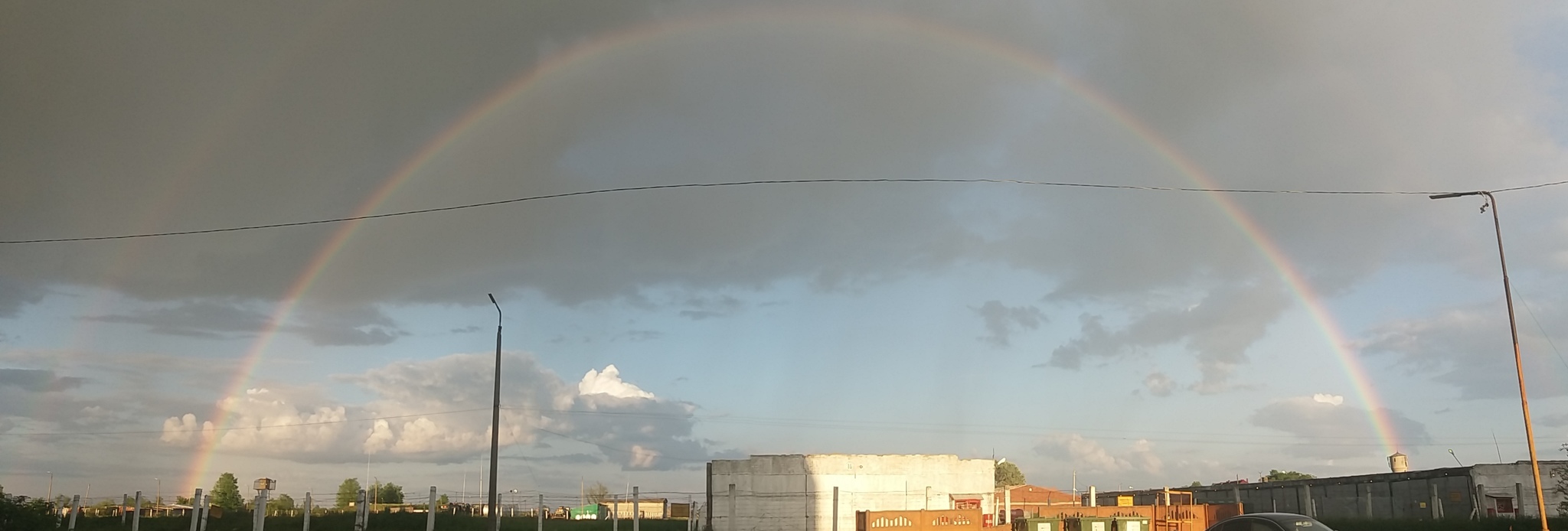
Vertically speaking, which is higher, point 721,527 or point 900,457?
point 900,457

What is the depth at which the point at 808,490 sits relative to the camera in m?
55.8

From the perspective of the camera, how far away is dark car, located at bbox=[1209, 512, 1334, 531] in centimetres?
2172

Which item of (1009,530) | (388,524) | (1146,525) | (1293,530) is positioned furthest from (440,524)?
(1293,530)

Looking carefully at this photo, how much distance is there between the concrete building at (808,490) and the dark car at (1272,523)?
33.2 metres

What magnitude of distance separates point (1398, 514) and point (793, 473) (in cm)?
3579

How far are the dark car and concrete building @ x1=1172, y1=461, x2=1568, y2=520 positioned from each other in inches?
1403

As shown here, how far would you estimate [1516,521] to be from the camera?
1668 inches

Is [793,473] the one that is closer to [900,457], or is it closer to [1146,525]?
[900,457]

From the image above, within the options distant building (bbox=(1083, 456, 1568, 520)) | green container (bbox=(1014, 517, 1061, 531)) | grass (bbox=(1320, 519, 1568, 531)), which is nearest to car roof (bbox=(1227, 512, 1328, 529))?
green container (bbox=(1014, 517, 1061, 531))

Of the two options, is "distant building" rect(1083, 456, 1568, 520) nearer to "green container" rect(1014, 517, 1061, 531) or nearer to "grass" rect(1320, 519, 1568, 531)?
"grass" rect(1320, 519, 1568, 531)

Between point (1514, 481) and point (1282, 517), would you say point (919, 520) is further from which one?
point (1514, 481)

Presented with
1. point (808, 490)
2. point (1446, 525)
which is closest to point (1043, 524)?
point (808, 490)

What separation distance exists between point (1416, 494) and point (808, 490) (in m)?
35.2

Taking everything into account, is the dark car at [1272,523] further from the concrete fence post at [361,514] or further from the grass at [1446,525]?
the concrete fence post at [361,514]
